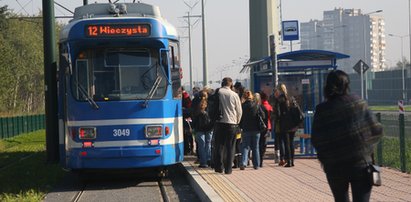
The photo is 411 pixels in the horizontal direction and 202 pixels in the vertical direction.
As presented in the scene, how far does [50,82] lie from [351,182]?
13365mm

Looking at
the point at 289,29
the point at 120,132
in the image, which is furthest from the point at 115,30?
the point at 289,29

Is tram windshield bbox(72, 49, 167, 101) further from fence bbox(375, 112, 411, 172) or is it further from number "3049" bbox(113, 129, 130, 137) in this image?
fence bbox(375, 112, 411, 172)

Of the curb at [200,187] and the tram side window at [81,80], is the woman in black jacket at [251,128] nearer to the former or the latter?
the curb at [200,187]

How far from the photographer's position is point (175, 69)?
13859mm

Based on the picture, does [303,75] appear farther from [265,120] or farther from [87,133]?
[87,133]

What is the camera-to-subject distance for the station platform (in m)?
10.5

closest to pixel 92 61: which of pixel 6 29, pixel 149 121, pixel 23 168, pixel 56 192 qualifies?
pixel 149 121

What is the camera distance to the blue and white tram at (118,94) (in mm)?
13094

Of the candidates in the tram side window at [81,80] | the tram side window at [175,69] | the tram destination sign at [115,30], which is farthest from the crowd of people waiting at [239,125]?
the tram side window at [81,80]

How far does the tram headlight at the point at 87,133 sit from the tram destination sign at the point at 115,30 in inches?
71.6

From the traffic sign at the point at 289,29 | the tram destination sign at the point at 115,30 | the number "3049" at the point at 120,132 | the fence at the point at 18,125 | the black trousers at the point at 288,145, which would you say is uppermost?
the traffic sign at the point at 289,29

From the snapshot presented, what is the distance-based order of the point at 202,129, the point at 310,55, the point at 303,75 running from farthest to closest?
1. the point at 303,75
2. the point at 310,55
3. the point at 202,129

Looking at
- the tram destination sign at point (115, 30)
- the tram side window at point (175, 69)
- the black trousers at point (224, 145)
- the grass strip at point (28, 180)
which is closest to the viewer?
the grass strip at point (28, 180)

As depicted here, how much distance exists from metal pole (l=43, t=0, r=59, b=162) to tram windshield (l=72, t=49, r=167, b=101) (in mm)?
5150
